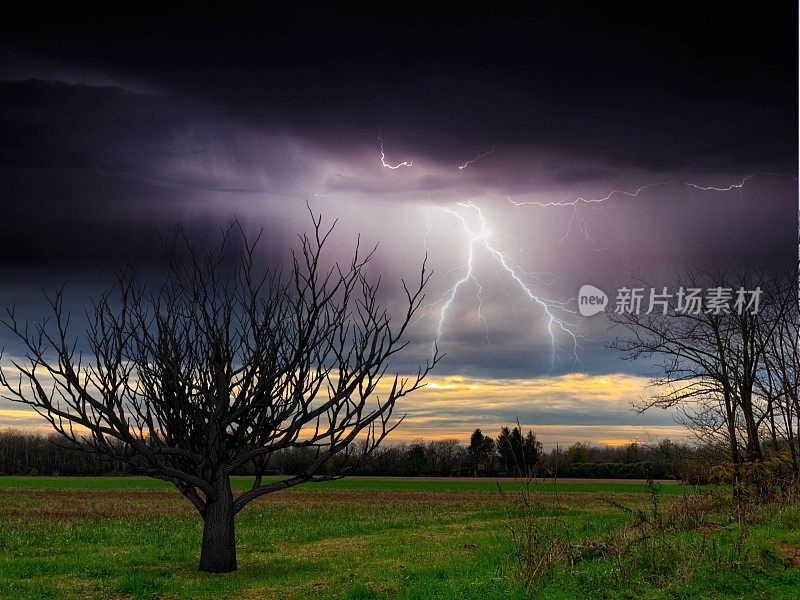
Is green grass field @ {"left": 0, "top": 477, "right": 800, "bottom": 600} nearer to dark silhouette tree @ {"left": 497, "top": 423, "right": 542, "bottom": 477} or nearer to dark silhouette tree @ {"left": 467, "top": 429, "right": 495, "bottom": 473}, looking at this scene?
dark silhouette tree @ {"left": 497, "top": 423, "right": 542, "bottom": 477}

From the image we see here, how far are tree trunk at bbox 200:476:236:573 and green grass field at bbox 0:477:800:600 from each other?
20.6 inches

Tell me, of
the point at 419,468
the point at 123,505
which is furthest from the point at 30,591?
the point at 419,468

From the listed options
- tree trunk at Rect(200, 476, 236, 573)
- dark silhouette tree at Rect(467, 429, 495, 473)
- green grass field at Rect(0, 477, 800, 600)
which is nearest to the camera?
green grass field at Rect(0, 477, 800, 600)

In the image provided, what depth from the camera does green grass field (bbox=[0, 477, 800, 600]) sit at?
35.3ft

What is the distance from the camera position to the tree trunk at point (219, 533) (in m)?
14.5

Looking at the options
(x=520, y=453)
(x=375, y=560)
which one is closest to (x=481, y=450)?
(x=520, y=453)

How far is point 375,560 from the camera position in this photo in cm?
1602

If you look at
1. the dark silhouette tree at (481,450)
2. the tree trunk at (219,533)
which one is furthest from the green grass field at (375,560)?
the dark silhouette tree at (481,450)

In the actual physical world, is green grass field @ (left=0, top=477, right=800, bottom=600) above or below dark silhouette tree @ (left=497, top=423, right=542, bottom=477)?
below

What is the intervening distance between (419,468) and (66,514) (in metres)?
46.7

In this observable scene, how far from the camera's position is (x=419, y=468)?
7344cm

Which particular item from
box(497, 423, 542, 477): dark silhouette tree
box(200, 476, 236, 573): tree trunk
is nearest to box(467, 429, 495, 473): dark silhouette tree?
box(497, 423, 542, 477): dark silhouette tree

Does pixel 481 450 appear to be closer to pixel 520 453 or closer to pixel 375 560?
pixel 520 453

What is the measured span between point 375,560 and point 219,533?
3.40 metres
